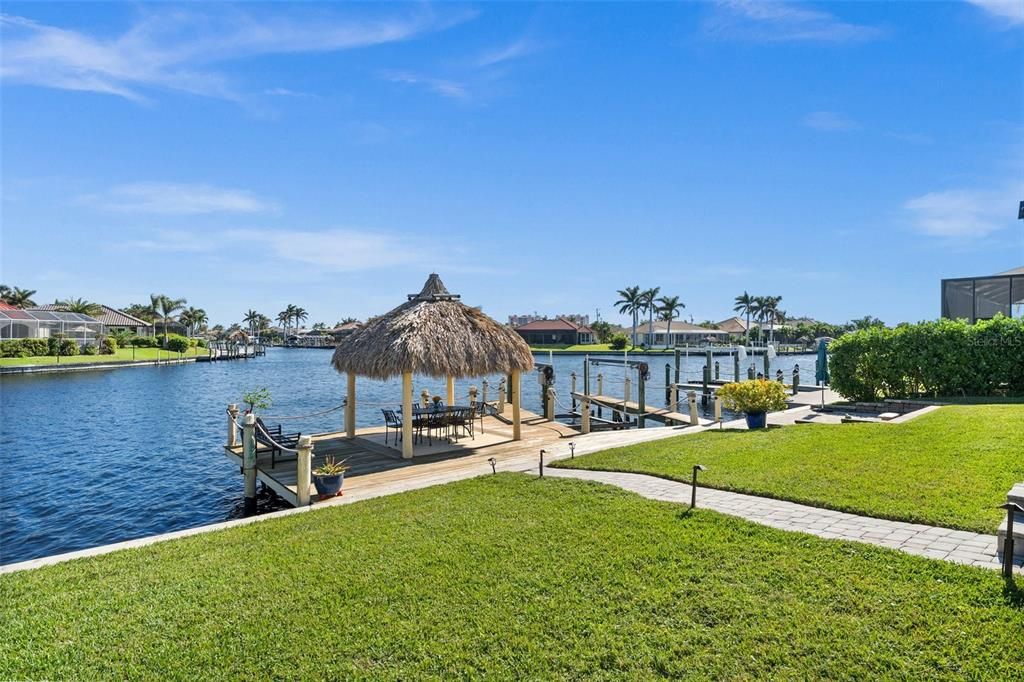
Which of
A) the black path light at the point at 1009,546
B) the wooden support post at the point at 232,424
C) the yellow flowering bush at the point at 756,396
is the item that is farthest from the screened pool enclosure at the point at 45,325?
the black path light at the point at 1009,546

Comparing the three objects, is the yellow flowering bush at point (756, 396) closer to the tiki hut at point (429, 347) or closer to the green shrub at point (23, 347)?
the tiki hut at point (429, 347)

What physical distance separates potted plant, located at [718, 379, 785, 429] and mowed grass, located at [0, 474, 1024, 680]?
8.33 metres

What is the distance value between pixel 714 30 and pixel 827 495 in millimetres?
11029

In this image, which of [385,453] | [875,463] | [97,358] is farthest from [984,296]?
[97,358]

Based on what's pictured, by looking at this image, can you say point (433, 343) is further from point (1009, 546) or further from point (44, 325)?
point (44, 325)

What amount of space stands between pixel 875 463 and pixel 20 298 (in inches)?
4097

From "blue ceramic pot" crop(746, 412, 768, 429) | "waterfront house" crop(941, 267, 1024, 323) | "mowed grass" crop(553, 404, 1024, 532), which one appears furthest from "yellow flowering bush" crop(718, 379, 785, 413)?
"waterfront house" crop(941, 267, 1024, 323)

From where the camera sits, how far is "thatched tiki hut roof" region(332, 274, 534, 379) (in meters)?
12.3

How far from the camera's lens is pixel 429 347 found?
1245 centimetres

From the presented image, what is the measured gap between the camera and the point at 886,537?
6055 mm

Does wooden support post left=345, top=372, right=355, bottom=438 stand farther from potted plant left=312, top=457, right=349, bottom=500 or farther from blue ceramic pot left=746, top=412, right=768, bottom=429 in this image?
blue ceramic pot left=746, top=412, right=768, bottom=429

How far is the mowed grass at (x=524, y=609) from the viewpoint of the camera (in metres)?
4.07

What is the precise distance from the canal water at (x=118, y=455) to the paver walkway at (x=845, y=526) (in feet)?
31.4

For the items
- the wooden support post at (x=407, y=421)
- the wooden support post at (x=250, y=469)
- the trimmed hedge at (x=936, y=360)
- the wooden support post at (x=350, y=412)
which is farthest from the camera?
the trimmed hedge at (x=936, y=360)
